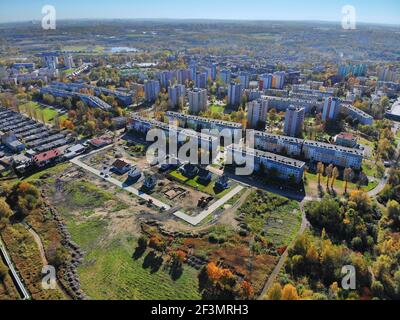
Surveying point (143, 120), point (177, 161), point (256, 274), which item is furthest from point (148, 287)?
point (143, 120)

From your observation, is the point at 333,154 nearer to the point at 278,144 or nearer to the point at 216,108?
the point at 278,144

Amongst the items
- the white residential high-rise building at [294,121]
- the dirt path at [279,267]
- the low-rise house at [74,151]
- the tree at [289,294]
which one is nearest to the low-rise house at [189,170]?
the dirt path at [279,267]

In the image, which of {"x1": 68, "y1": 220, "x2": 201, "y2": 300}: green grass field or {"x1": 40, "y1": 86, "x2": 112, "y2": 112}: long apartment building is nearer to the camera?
{"x1": 68, "y1": 220, "x2": 201, "y2": 300}: green grass field

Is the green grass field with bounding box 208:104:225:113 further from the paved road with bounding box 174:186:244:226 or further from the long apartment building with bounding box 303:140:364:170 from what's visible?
the paved road with bounding box 174:186:244:226

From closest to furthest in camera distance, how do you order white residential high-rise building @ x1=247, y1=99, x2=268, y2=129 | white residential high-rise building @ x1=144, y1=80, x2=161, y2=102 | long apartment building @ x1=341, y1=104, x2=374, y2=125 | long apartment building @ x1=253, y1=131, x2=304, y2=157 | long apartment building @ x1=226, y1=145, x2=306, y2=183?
1. long apartment building @ x1=226, y1=145, x2=306, y2=183
2. long apartment building @ x1=253, y1=131, x2=304, y2=157
3. white residential high-rise building @ x1=247, y1=99, x2=268, y2=129
4. long apartment building @ x1=341, y1=104, x2=374, y2=125
5. white residential high-rise building @ x1=144, y1=80, x2=161, y2=102

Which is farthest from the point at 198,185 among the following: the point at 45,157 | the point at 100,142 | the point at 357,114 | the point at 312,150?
the point at 357,114

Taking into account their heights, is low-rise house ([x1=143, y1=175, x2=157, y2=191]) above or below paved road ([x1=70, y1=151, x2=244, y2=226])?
above

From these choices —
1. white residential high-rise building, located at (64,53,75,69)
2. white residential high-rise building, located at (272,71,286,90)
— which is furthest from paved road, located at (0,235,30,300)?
white residential high-rise building, located at (64,53,75,69)
